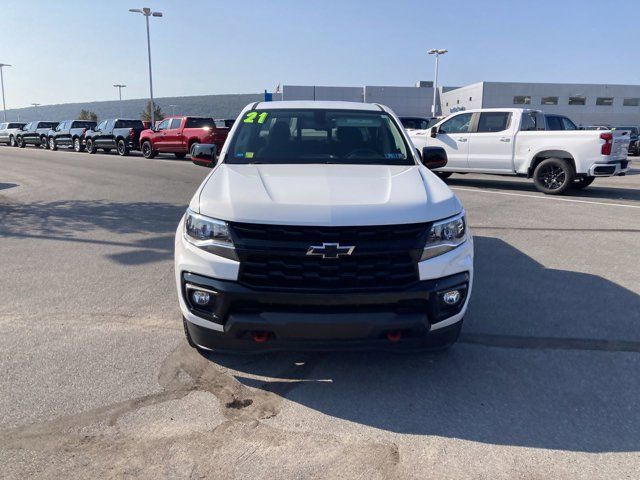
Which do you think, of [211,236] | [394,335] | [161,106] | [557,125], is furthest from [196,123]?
[161,106]

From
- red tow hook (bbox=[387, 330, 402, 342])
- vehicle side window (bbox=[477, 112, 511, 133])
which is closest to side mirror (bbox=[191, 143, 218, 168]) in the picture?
red tow hook (bbox=[387, 330, 402, 342])

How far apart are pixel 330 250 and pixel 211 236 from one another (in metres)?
0.76

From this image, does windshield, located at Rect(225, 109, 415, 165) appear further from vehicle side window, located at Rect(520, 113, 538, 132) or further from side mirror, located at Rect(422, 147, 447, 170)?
vehicle side window, located at Rect(520, 113, 538, 132)

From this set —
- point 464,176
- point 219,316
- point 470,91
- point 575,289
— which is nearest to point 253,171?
point 219,316

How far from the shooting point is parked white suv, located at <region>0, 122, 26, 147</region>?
3919 cm

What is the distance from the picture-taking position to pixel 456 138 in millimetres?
13898

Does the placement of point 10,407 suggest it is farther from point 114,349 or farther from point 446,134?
point 446,134

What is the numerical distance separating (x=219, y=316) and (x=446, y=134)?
12234 millimetres

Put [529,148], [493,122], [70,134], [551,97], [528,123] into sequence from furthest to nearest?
1. [551,97]
2. [70,134]
3. [493,122]
4. [528,123]
5. [529,148]

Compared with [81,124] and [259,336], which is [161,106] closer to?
[81,124]

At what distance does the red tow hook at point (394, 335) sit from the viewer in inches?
121

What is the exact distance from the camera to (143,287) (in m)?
5.38

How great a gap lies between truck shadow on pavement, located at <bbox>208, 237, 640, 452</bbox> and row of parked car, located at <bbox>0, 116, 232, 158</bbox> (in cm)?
1243

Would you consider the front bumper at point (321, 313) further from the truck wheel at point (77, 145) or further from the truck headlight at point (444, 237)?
the truck wheel at point (77, 145)
